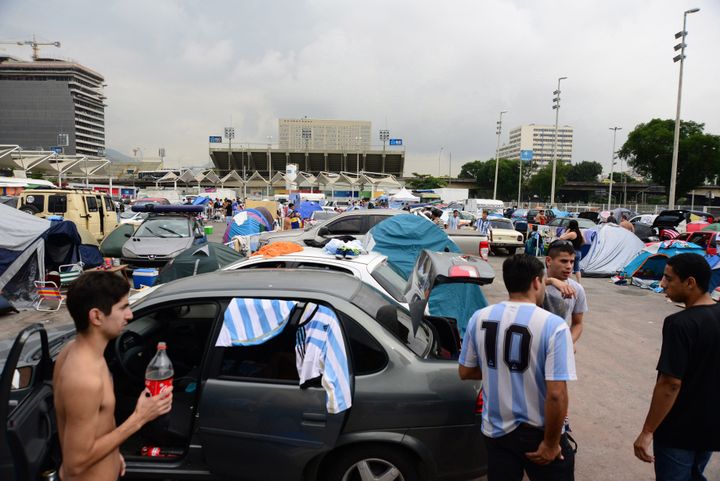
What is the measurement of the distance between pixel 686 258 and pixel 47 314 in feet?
30.9

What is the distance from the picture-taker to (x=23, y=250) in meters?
8.42

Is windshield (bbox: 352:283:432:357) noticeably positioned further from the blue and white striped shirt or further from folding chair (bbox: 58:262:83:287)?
folding chair (bbox: 58:262:83:287)

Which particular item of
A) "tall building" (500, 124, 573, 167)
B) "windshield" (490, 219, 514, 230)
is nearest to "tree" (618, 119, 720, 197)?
"windshield" (490, 219, 514, 230)

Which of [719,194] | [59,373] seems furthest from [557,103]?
[719,194]

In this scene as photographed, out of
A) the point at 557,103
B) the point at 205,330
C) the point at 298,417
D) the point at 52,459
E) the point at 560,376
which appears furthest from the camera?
the point at 557,103

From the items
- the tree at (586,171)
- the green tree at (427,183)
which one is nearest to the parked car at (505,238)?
the green tree at (427,183)

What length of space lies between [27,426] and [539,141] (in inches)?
8112

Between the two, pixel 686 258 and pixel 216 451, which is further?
pixel 216 451

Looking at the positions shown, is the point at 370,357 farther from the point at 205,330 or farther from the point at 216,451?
the point at 205,330

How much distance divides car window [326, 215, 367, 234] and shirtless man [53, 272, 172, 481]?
881 centimetres

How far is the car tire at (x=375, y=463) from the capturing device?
278 cm

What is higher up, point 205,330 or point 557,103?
point 557,103

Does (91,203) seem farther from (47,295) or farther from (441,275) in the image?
(441,275)

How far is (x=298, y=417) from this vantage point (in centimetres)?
272
